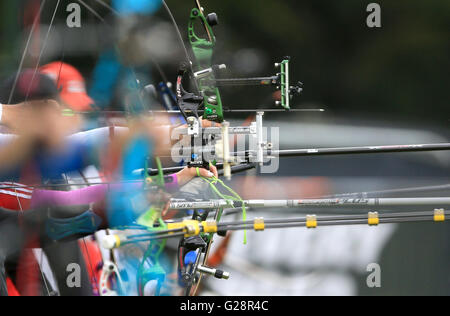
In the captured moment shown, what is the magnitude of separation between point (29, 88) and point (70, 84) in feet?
0.92

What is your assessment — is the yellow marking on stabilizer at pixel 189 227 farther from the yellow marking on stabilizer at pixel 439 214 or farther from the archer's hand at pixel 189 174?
the yellow marking on stabilizer at pixel 439 214

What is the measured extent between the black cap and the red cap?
0.07m

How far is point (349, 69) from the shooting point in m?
3.98

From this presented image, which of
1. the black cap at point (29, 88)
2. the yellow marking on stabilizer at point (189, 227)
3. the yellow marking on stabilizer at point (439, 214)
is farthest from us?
the black cap at point (29, 88)

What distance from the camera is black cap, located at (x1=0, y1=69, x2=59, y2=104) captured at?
327 centimetres

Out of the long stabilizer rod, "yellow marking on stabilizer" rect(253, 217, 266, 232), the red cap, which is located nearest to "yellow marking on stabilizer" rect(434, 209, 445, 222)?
the long stabilizer rod

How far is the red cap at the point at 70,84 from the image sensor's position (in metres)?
3.48

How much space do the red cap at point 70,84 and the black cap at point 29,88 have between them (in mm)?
67

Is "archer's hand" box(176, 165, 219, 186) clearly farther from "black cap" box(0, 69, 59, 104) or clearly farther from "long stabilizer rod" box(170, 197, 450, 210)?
"black cap" box(0, 69, 59, 104)

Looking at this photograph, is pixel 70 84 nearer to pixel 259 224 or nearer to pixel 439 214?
pixel 259 224

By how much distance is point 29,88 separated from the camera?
11.0 ft

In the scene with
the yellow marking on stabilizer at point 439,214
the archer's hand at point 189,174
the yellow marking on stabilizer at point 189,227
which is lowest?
the yellow marking on stabilizer at point 439,214

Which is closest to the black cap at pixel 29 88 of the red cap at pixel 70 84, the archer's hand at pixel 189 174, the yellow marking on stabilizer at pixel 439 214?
the red cap at pixel 70 84

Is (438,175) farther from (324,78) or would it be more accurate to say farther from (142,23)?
(142,23)
